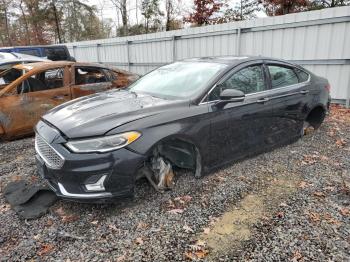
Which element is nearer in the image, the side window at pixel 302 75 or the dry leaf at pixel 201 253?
the dry leaf at pixel 201 253

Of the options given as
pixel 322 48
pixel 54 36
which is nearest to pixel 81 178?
pixel 322 48

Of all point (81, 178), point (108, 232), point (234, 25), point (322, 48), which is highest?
point (234, 25)

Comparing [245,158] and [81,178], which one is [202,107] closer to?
[245,158]

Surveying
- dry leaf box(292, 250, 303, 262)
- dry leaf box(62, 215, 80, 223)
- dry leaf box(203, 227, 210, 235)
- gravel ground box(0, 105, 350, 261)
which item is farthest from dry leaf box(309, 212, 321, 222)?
dry leaf box(62, 215, 80, 223)

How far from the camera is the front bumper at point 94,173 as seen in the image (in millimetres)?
2945

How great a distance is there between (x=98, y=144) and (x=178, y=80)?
1628 millimetres

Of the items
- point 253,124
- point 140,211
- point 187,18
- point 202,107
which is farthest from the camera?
point 187,18

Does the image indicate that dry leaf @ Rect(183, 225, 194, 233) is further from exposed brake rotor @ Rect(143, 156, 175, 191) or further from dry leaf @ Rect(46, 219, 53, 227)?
dry leaf @ Rect(46, 219, 53, 227)

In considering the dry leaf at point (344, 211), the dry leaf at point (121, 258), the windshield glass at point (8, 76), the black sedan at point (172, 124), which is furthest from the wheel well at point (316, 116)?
the windshield glass at point (8, 76)

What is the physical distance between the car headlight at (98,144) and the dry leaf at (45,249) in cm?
89

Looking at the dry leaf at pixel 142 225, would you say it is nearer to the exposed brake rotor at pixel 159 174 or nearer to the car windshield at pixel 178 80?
the exposed brake rotor at pixel 159 174

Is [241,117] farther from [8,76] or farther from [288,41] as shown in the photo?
[8,76]

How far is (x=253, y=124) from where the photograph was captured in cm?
422

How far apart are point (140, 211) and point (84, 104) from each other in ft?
4.84
